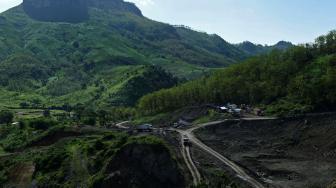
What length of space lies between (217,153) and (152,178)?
84.1ft

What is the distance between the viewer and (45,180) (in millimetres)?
90625

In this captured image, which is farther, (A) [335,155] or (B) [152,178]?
(A) [335,155]

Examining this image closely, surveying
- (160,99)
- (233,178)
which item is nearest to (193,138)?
(233,178)

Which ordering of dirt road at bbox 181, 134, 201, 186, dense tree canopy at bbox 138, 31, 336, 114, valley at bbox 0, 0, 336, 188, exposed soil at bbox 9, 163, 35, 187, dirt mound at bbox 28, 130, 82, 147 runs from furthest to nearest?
dense tree canopy at bbox 138, 31, 336, 114 → dirt mound at bbox 28, 130, 82, 147 → exposed soil at bbox 9, 163, 35, 187 → valley at bbox 0, 0, 336, 188 → dirt road at bbox 181, 134, 201, 186

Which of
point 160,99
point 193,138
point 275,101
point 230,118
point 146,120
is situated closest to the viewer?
point 193,138

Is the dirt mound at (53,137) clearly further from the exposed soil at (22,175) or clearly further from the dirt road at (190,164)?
the dirt road at (190,164)

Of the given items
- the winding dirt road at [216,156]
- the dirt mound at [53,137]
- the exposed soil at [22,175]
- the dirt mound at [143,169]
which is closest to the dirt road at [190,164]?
the winding dirt road at [216,156]

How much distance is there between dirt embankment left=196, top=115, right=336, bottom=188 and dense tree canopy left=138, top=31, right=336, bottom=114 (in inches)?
473

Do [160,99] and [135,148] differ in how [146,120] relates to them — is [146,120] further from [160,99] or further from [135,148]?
[135,148]

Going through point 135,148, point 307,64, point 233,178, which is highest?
point 307,64

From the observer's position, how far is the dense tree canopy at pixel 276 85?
132000mm

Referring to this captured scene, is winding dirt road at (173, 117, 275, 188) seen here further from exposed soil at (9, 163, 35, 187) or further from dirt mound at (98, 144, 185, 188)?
exposed soil at (9, 163, 35, 187)

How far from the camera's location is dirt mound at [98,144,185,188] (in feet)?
272

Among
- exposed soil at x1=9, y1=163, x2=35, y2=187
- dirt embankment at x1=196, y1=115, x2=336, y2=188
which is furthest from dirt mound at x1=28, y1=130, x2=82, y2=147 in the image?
dirt embankment at x1=196, y1=115, x2=336, y2=188
